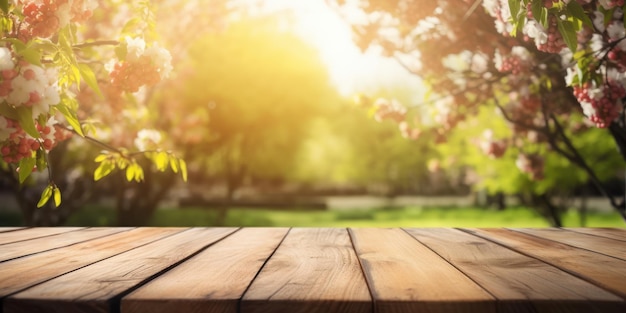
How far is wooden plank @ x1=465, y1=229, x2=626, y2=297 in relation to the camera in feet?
5.50

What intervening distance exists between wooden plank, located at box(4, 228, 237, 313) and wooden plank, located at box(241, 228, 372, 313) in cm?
35

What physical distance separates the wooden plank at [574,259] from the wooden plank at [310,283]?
0.72 m

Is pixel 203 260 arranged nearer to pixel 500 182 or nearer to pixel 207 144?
pixel 500 182

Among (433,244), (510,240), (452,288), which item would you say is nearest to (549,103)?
(510,240)

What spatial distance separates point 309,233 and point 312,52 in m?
14.9

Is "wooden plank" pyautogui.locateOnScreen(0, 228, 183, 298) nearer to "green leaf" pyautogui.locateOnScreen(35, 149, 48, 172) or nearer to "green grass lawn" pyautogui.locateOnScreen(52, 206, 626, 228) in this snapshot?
"green leaf" pyautogui.locateOnScreen(35, 149, 48, 172)

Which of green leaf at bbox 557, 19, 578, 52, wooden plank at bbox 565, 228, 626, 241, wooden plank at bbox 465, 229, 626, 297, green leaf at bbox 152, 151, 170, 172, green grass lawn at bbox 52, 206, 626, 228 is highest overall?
green leaf at bbox 557, 19, 578, 52

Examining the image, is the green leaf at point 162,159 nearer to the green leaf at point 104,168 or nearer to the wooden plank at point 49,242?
the green leaf at point 104,168

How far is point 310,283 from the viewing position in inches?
62.7

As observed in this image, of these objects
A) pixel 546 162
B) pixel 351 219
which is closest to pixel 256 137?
pixel 351 219

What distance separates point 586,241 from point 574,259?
65 centimetres

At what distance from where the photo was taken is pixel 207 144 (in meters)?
17.5

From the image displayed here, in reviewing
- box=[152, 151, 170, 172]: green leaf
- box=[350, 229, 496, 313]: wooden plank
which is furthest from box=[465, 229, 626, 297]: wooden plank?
box=[152, 151, 170, 172]: green leaf

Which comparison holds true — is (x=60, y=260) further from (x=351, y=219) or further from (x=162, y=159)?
(x=351, y=219)
